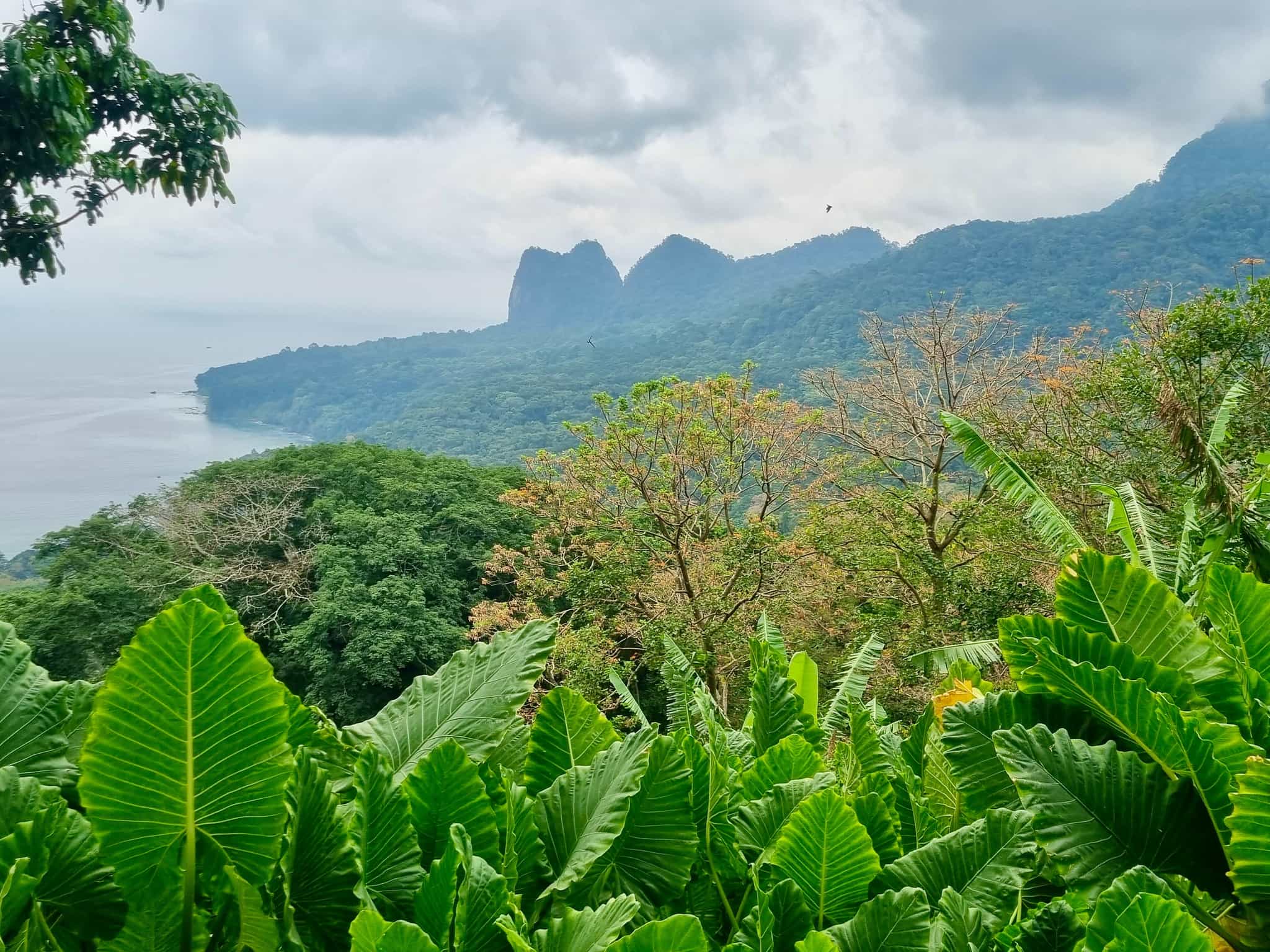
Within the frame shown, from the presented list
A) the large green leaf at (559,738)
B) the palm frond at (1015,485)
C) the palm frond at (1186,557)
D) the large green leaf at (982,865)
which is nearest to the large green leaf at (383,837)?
the large green leaf at (559,738)

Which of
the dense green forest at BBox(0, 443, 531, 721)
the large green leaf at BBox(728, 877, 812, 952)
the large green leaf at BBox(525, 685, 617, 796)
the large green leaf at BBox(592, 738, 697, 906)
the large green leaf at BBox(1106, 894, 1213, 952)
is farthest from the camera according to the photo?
the dense green forest at BBox(0, 443, 531, 721)

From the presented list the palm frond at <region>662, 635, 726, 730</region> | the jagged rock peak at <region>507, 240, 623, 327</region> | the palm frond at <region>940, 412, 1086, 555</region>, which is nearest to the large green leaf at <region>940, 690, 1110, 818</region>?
the palm frond at <region>662, 635, 726, 730</region>

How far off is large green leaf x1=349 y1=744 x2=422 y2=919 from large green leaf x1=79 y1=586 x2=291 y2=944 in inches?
2.7

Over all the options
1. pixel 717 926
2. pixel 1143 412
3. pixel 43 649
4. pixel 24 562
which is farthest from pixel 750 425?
pixel 24 562

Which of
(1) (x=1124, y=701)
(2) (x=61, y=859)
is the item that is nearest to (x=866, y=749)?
(1) (x=1124, y=701)

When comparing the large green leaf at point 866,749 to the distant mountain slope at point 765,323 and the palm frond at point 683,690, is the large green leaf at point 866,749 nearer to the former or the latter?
the palm frond at point 683,690

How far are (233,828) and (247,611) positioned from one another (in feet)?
56.1

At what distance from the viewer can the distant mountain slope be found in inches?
1740

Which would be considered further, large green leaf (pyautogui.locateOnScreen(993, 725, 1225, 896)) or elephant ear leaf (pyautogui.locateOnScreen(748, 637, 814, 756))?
elephant ear leaf (pyautogui.locateOnScreen(748, 637, 814, 756))

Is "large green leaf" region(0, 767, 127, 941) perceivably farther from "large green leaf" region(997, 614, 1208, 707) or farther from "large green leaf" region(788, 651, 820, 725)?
"large green leaf" region(788, 651, 820, 725)

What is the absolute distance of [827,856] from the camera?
76 cm

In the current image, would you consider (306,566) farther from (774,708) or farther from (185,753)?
(185,753)

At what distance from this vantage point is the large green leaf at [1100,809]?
→ 757mm

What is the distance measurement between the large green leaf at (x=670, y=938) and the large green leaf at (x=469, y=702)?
413mm
